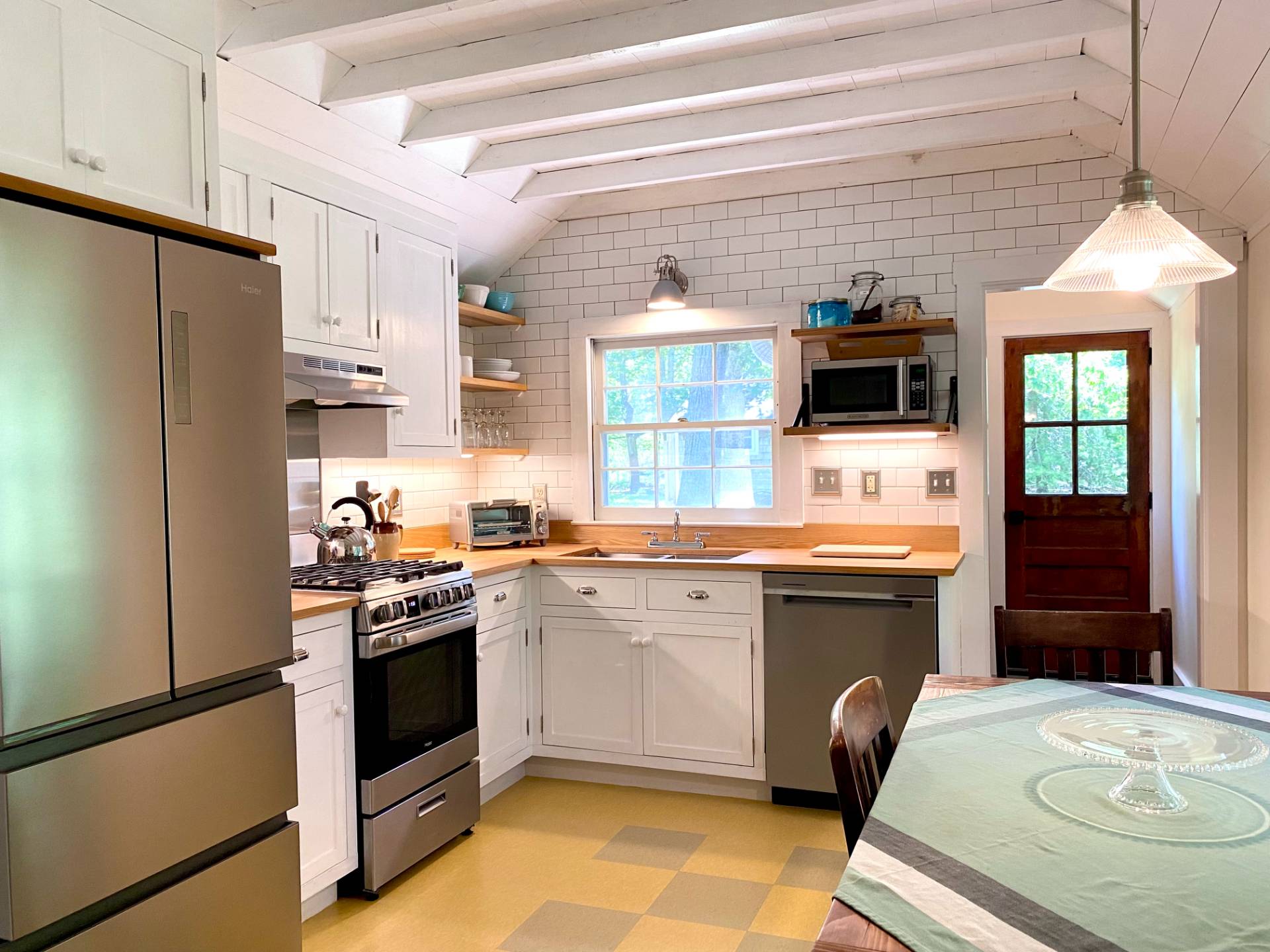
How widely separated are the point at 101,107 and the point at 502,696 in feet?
8.51

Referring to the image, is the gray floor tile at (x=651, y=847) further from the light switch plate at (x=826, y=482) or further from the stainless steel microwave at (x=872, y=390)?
the stainless steel microwave at (x=872, y=390)

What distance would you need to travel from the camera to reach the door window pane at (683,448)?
4.72m

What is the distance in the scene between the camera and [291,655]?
246cm

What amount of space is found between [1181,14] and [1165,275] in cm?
104

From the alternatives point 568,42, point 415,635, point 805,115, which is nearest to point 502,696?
point 415,635

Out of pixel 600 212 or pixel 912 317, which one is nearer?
pixel 912 317

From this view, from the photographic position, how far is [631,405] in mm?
4852

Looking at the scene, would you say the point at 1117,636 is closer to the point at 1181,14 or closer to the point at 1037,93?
the point at 1181,14

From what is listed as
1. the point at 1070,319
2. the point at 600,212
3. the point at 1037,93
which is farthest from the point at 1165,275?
the point at 1070,319

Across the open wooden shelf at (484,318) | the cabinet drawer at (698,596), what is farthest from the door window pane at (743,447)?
the open wooden shelf at (484,318)

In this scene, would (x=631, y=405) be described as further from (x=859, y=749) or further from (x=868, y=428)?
(x=859, y=749)

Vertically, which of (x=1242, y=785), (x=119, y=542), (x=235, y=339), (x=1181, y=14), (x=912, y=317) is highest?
(x=1181, y=14)

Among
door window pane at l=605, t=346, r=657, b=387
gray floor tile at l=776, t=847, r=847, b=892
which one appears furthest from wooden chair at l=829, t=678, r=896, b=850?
door window pane at l=605, t=346, r=657, b=387

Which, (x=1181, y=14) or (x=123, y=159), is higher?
(x=1181, y=14)
